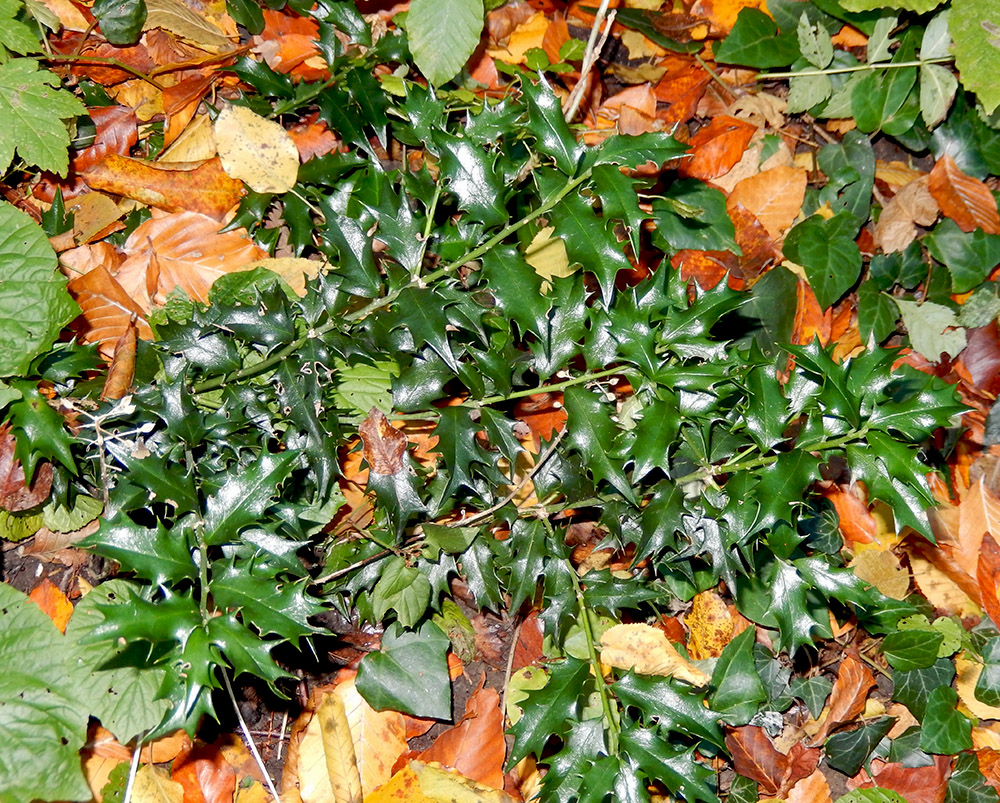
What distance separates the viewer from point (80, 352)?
2.02 metres

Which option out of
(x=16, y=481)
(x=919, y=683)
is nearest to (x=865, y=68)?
(x=919, y=683)

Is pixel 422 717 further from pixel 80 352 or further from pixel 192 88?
pixel 192 88

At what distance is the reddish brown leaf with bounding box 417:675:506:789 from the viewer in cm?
221

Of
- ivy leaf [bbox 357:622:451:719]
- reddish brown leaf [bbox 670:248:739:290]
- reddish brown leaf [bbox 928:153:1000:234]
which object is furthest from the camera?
reddish brown leaf [bbox 928:153:1000:234]

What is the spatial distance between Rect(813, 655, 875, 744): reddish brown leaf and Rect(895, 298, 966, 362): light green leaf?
109 cm

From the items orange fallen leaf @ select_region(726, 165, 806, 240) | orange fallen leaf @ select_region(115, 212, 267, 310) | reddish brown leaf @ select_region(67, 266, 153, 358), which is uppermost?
orange fallen leaf @ select_region(726, 165, 806, 240)

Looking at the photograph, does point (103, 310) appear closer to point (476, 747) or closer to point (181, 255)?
point (181, 255)

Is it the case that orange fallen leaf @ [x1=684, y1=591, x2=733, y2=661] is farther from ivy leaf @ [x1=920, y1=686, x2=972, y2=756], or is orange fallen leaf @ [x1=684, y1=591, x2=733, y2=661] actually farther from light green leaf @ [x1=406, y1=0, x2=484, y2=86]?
light green leaf @ [x1=406, y1=0, x2=484, y2=86]

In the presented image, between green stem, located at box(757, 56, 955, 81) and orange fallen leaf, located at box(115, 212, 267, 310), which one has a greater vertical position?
green stem, located at box(757, 56, 955, 81)

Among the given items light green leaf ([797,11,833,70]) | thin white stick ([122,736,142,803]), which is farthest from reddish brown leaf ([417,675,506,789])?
light green leaf ([797,11,833,70])

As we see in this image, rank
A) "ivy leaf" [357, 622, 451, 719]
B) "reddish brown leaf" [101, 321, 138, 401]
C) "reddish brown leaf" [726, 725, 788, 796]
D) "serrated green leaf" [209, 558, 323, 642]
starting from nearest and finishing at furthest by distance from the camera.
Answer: "serrated green leaf" [209, 558, 323, 642] < "reddish brown leaf" [101, 321, 138, 401] < "ivy leaf" [357, 622, 451, 719] < "reddish brown leaf" [726, 725, 788, 796]

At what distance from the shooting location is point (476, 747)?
2223 mm

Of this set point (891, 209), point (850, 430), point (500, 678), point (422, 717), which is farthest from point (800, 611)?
point (891, 209)

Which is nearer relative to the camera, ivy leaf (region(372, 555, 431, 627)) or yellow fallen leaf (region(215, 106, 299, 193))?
ivy leaf (region(372, 555, 431, 627))
